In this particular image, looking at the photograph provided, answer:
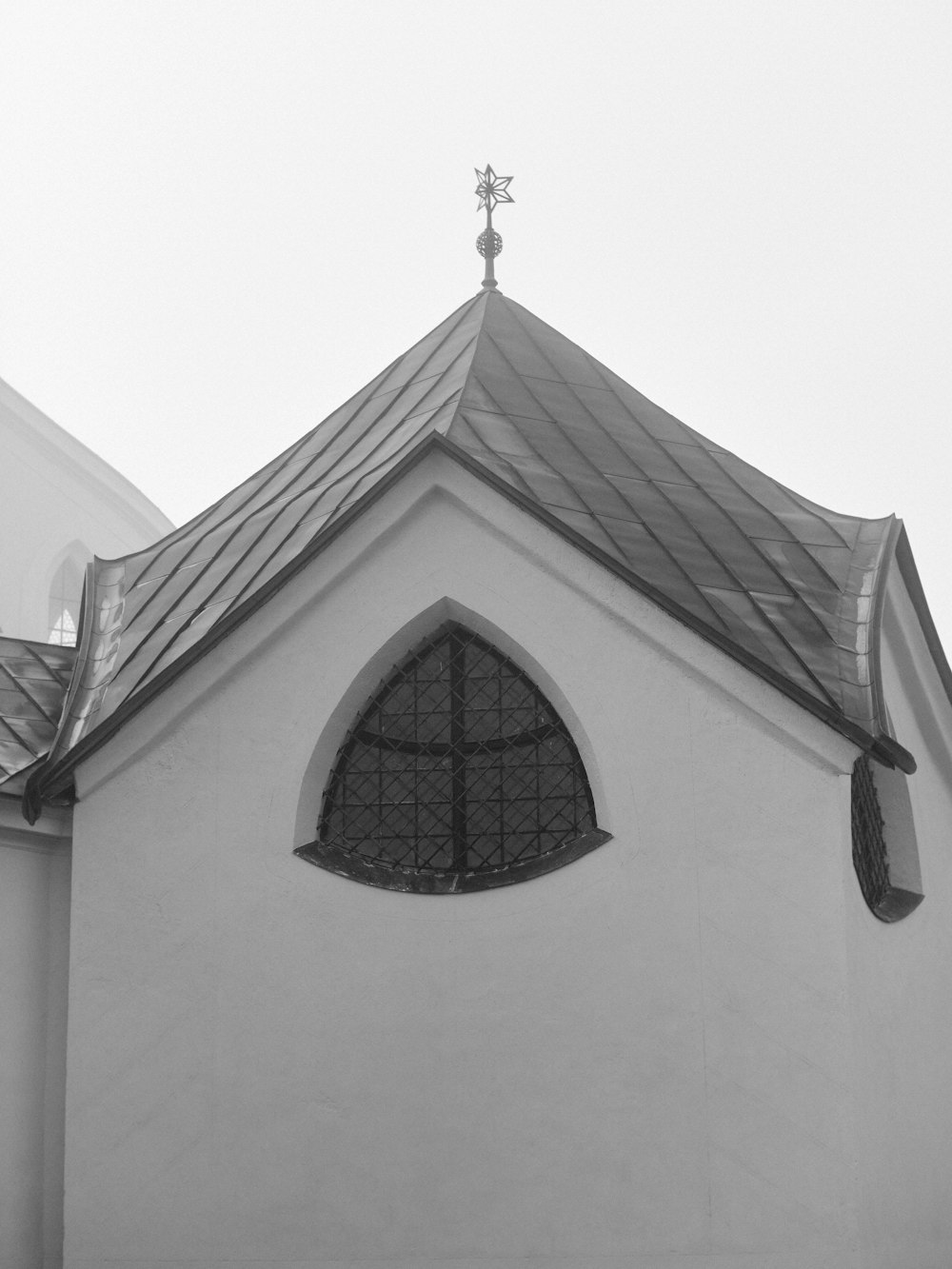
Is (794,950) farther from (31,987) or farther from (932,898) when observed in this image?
(31,987)

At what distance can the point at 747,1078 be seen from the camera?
11.0m

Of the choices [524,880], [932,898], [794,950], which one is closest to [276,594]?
[524,880]

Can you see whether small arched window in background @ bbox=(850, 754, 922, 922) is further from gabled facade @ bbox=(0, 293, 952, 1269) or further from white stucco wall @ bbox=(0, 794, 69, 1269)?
white stucco wall @ bbox=(0, 794, 69, 1269)

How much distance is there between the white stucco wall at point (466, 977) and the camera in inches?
434

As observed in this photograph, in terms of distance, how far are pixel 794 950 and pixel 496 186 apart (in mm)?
8243

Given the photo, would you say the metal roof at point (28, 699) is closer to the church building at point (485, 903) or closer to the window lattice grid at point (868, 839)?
the church building at point (485, 903)

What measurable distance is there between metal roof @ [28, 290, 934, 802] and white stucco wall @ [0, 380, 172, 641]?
290 inches

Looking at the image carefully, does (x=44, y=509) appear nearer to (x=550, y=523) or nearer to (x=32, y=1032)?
(x=32, y=1032)

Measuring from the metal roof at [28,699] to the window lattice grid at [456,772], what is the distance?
92.0 inches

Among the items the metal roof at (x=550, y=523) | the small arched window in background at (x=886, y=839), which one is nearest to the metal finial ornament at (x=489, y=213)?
the metal roof at (x=550, y=523)

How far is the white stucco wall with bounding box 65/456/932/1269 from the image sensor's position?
434 inches

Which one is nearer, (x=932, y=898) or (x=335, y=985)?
(x=335, y=985)

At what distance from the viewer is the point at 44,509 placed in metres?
22.8

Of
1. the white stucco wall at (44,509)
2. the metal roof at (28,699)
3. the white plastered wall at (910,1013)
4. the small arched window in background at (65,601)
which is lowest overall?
the white plastered wall at (910,1013)
